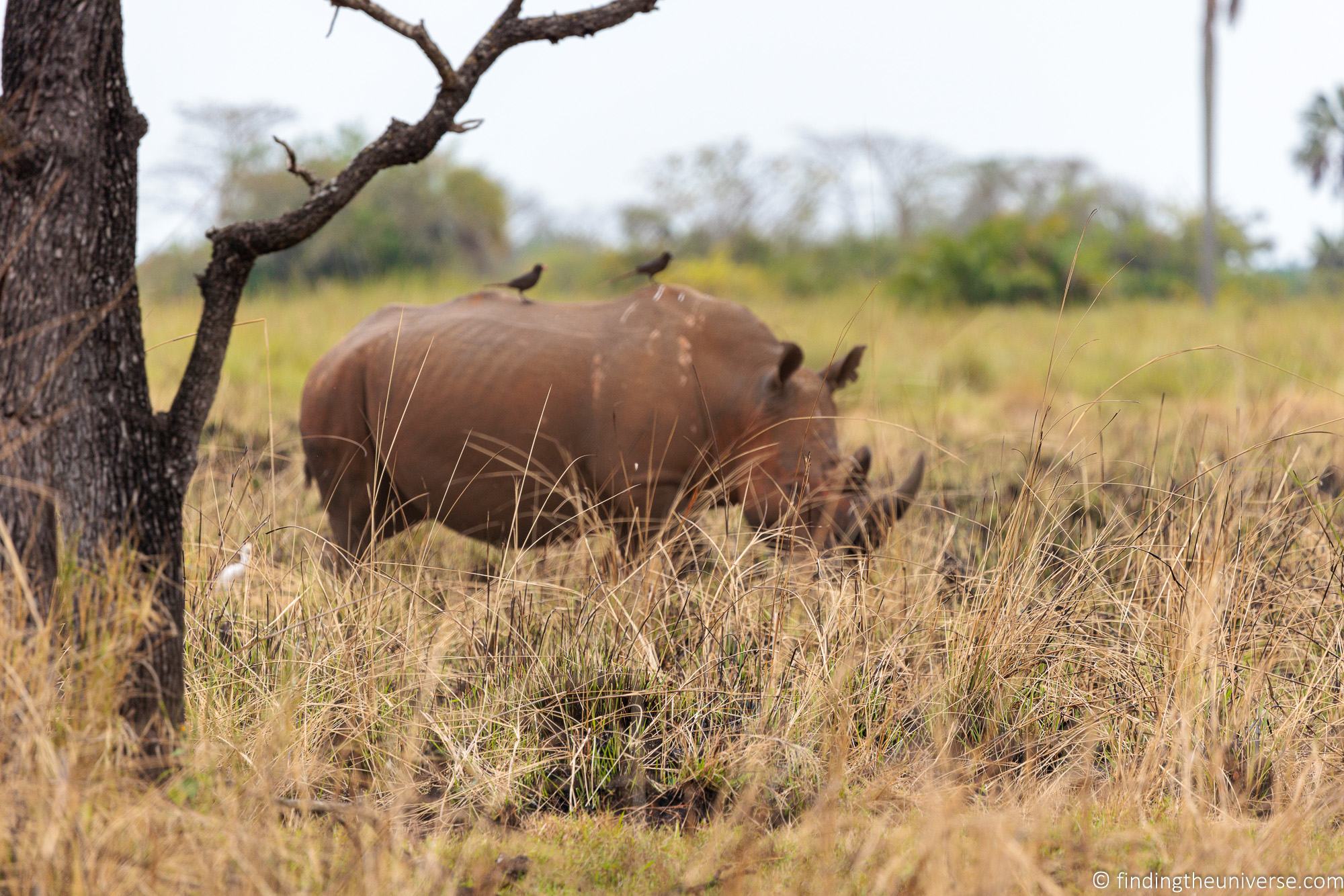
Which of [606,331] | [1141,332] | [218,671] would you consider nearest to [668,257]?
[606,331]

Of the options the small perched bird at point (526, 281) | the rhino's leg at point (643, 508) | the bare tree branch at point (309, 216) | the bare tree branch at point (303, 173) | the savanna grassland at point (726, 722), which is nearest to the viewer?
the savanna grassland at point (726, 722)

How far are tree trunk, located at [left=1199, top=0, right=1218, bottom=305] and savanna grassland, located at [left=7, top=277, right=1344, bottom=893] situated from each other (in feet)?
57.3

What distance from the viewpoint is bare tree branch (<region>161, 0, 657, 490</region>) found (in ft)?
8.33

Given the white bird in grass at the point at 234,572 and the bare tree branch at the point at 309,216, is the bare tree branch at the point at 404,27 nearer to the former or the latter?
the bare tree branch at the point at 309,216

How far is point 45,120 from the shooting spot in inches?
93.6

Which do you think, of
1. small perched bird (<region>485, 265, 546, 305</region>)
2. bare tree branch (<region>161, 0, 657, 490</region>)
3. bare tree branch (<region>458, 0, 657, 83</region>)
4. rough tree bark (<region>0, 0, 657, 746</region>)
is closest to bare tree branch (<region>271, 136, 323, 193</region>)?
bare tree branch (<region>161, 0, 657, 490</region>)

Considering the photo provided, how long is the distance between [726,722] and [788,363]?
6.33 feet

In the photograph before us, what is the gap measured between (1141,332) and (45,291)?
44.9ft

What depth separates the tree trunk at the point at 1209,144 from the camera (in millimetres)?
19953

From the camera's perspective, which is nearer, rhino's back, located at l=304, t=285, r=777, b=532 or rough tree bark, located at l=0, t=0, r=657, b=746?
rough tree bark, located at l=0, t=0, r=657, b=746

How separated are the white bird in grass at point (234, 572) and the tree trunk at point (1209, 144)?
19379 millimetres

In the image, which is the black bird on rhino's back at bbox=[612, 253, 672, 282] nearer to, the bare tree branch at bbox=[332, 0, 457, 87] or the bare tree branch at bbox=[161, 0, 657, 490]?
the bare tree branch at bbox=[161, 0, 657, 490]

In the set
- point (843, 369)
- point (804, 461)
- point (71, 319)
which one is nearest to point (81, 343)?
point (71, 319)

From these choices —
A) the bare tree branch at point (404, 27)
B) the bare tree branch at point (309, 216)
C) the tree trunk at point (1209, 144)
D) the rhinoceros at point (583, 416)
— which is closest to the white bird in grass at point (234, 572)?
the bare tree branch at point (309, 216)
